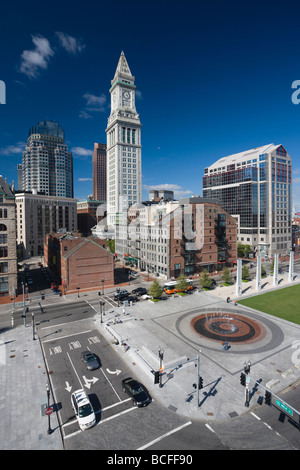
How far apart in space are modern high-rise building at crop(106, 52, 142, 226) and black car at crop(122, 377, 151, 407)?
103m

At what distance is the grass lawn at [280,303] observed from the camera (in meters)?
42.2

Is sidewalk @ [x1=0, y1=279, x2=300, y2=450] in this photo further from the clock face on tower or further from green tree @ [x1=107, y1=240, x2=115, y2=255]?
the clock face on tower

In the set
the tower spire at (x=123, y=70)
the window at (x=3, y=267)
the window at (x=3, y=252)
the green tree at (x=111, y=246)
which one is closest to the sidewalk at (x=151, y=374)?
the window at (x=3, y=267)

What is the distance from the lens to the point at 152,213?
8012cm

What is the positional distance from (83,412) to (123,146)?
405ft

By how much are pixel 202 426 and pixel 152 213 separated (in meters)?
64.8

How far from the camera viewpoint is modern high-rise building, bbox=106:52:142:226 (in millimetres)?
125938

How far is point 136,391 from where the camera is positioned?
73.4ft

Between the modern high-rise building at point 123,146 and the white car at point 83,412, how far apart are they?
105 m

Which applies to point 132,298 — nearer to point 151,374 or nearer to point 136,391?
point 151,374

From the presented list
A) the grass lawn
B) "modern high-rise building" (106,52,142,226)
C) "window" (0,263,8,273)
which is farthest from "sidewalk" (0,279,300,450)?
"modern high-rise building" (106,52,142,226)

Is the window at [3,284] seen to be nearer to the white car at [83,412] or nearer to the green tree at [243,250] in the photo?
the white car at [83,412]

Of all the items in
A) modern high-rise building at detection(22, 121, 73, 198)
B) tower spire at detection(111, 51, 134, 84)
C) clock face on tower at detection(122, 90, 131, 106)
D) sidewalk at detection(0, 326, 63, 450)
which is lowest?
sidewalk at detection(0, 326, 63, 450)

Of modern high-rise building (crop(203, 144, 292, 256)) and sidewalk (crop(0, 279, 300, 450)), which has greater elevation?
modern high-rise building (crop(203, 144, 292, 256))
